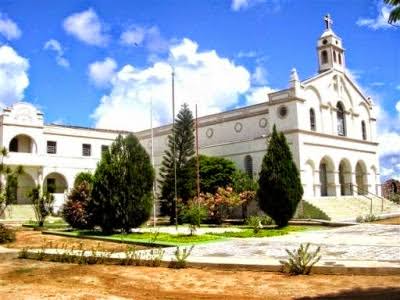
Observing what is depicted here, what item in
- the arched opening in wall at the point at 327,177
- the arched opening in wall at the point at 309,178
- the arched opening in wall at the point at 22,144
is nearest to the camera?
the arched opening in wall at the point at 309,178

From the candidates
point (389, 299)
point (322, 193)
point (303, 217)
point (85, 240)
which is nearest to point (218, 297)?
point (389, 299)

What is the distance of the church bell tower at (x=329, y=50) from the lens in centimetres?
3938

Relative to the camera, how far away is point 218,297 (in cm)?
844

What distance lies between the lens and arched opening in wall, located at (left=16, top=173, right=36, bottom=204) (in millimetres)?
40312

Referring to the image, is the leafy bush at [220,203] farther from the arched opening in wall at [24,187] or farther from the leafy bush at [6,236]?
the arched opening in wall at [24,187]

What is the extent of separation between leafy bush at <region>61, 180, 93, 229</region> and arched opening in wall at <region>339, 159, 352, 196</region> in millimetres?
21839

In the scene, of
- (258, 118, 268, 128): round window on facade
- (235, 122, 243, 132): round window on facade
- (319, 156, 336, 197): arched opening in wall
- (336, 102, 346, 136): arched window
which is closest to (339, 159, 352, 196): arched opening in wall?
(319, 156, 336, 197): arched opening in wall

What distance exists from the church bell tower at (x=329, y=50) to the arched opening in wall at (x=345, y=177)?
7.65m

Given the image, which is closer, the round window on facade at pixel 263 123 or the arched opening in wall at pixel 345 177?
the round window on facade at pixel 263 123

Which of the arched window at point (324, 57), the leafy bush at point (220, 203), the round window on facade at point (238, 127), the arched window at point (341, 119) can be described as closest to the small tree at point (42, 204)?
the leafy bush at point (220, 203)

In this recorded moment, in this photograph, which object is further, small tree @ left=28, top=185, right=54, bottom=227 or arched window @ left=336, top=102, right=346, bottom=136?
arched window @ left=336, top=102, right=346, bottom=136

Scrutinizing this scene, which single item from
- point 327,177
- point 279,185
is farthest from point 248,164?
point 279,185

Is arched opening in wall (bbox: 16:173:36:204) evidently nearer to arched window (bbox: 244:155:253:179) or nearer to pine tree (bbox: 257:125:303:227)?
arched window (bbox: 244:155:253:179)

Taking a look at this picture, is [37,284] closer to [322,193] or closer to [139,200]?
[139,200]
